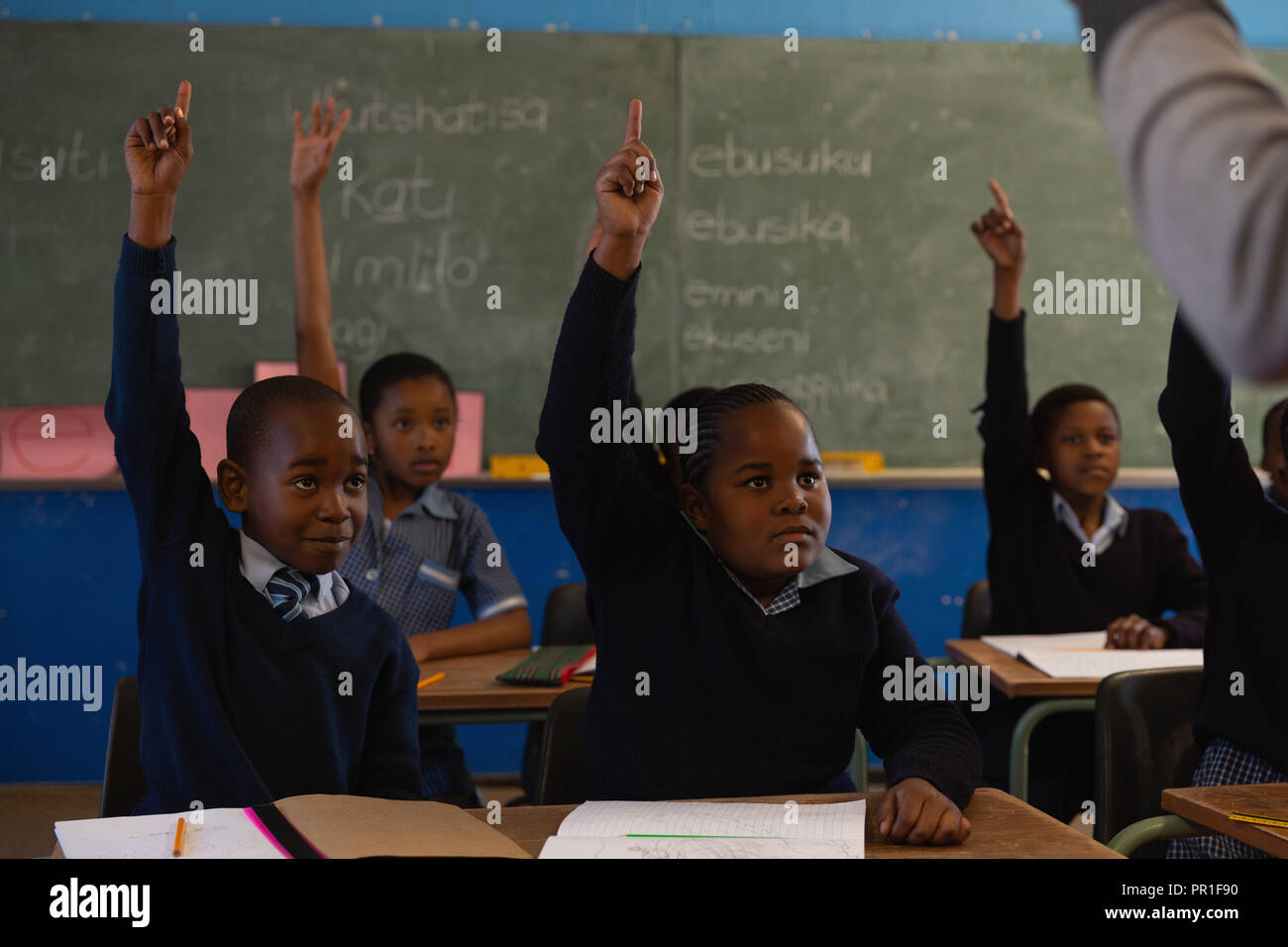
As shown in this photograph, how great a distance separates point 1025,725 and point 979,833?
1365 millimetres

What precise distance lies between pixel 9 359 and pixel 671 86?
2.58 meters

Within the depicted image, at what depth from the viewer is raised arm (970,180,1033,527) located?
9.62ft

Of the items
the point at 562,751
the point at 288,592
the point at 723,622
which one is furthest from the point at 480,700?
the point at 723,622

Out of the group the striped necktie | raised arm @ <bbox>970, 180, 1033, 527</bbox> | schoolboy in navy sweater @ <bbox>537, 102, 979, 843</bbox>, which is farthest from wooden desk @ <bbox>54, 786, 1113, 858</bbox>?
raised arm @ <bbox>970, 180, 1033, 527</bbox>

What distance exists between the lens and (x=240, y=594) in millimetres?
1617

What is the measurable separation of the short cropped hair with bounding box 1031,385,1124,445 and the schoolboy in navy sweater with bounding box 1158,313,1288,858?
4.81 feet

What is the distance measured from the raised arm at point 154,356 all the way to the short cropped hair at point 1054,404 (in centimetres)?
239

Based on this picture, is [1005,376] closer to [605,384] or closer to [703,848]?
[605,384]

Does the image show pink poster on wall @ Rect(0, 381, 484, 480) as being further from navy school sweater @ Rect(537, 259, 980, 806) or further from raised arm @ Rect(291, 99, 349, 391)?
navy school sweater @ Rect(537, 259, 980, 806)

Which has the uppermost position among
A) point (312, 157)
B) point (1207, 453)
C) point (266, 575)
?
point (312, 157)

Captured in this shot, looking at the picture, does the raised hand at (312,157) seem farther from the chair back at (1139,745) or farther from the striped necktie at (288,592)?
the chair back at (1139,745)

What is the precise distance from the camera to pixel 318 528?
1.63 meters
